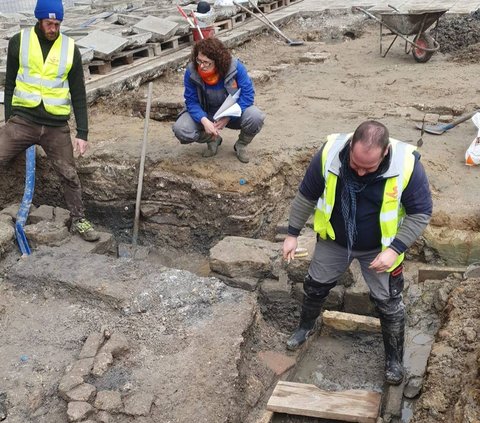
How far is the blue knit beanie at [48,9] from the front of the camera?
15.6 feet

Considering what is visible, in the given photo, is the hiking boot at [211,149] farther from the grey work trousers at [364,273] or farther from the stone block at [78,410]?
the stone block at [78,410]

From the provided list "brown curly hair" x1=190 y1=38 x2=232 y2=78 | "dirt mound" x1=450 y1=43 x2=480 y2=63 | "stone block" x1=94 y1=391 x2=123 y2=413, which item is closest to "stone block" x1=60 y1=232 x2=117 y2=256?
"brown curly hair" x1=190 y1=38 x2=232 y2=78

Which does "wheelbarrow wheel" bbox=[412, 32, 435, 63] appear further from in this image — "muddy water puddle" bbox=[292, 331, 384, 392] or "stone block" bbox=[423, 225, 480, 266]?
"muddy water puddle" bbox=[292, 331, 384, 392]

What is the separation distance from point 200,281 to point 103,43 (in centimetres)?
543

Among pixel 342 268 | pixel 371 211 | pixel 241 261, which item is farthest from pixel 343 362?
pixel 371 211

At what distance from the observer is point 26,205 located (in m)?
5.68

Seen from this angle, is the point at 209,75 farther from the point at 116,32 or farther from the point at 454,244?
the point at 116,32

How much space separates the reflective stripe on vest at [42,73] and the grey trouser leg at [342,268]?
279 cm

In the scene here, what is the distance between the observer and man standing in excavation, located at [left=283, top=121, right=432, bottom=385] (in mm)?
3289

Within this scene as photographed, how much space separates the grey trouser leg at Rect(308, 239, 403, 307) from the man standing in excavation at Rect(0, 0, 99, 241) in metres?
2.59

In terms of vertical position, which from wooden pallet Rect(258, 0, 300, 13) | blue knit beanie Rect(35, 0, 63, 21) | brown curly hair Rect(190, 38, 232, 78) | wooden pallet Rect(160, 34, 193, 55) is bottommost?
wooden pallet Rect(258, 0, 300, 13)

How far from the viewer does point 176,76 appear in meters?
9.47

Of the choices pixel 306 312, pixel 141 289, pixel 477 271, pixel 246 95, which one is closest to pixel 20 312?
pixel 141 289

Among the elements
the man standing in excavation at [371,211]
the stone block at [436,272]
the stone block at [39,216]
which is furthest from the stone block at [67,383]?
the stone block at [436,272]
